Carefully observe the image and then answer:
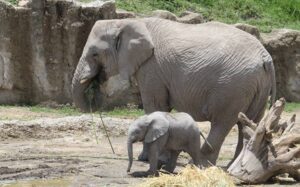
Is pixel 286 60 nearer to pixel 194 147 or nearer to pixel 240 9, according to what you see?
pixel 240 9

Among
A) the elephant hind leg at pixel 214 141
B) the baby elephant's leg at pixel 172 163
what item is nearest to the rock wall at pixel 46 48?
the elephant hind leg at pixel 214 141

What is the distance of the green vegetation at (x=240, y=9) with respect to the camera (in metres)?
19.8

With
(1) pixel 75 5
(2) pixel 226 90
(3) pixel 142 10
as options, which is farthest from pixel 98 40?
(3) pixel 142 10

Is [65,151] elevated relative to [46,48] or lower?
lower

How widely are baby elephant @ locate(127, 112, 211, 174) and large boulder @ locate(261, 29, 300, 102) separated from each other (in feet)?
28.7

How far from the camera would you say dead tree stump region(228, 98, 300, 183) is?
980 centimetres

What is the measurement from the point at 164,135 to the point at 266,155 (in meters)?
1.20

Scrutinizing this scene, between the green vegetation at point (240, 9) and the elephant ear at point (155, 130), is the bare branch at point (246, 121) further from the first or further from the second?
the green vegetation at point (240, 9)

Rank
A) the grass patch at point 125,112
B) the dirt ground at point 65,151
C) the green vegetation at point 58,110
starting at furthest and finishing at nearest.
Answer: the grass patch at point 125,112
the green vegetation at point 58,110
the dirt ground at point 65,151

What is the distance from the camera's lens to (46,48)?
675 inches

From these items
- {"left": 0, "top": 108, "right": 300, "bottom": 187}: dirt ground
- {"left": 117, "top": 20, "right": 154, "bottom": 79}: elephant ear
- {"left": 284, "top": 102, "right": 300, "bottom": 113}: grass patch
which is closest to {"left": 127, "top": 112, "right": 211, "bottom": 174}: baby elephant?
{"left": 0, "top": 108, "right": 300, "bottom": 187}: dirt ground

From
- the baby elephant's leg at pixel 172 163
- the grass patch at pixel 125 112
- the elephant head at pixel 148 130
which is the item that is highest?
the elephant head at pixel 148 130

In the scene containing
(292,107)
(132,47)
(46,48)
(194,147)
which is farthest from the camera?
(292,107)

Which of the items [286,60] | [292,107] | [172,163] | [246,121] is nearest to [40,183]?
[172,163]
